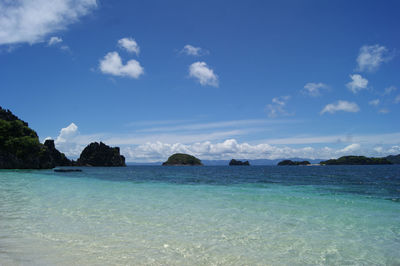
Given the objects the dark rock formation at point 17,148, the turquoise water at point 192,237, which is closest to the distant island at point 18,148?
the dark rock formation at point 17,148

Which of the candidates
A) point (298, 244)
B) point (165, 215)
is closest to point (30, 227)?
point (165, 215)

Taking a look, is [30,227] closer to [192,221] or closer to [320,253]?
[192,221]

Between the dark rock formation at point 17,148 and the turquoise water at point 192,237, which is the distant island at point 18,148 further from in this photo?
the turquoise water at point 192,237

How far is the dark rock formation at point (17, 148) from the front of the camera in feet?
315

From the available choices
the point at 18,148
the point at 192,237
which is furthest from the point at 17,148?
the point at 192,237

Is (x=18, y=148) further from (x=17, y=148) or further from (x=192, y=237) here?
(x=192, y=237)

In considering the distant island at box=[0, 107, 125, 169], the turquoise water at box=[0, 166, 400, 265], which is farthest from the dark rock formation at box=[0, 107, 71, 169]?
the turquoise water at box=[0, 166, 400, 265]

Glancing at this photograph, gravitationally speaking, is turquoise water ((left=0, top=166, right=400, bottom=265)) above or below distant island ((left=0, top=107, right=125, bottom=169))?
below

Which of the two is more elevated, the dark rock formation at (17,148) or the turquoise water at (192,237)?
the dark rock formation at (17,148)

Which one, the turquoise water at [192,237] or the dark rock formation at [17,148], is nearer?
the turquoise water at [192,237]

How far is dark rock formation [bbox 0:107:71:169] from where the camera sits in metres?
96.1

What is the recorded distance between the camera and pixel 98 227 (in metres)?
10.6

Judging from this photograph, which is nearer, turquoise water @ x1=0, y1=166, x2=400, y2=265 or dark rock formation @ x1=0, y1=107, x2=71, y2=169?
turquoise water @ x1=0, y1=166, x2=400, y2=265

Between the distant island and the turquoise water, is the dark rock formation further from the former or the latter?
the turquoise water
